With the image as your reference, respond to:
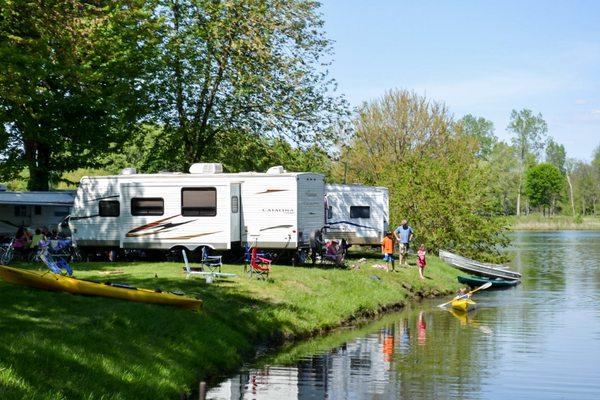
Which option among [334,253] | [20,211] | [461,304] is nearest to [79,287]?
[334,253]

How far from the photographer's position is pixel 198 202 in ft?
96.5

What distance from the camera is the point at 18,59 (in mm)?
19812

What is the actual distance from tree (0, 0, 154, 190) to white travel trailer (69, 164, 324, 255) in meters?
4.15

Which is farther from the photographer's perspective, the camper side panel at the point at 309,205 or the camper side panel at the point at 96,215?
the camper side panel at the point at 96,215

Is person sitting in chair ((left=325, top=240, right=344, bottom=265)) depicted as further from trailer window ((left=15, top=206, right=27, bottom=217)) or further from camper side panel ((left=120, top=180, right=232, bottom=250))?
trailer window ((left=15, top=206, right=27, bottom=217))

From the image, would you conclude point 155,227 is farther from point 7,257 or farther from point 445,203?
point 445,203

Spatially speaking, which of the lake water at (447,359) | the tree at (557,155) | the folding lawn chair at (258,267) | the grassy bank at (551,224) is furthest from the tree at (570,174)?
the folding lawn chair at (258,267)

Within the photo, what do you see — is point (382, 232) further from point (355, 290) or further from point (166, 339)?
point (166, 339)

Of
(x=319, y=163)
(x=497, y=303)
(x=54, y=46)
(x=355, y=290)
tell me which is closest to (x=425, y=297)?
(x=497, y=303)

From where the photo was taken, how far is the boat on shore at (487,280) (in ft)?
121

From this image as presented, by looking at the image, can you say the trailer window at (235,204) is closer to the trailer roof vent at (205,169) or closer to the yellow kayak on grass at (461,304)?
the trailer roof vent at (205,169)

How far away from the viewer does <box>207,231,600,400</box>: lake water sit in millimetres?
15859

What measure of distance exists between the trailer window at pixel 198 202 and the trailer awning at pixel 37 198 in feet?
25.3

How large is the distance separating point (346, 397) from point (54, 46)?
13482mm
